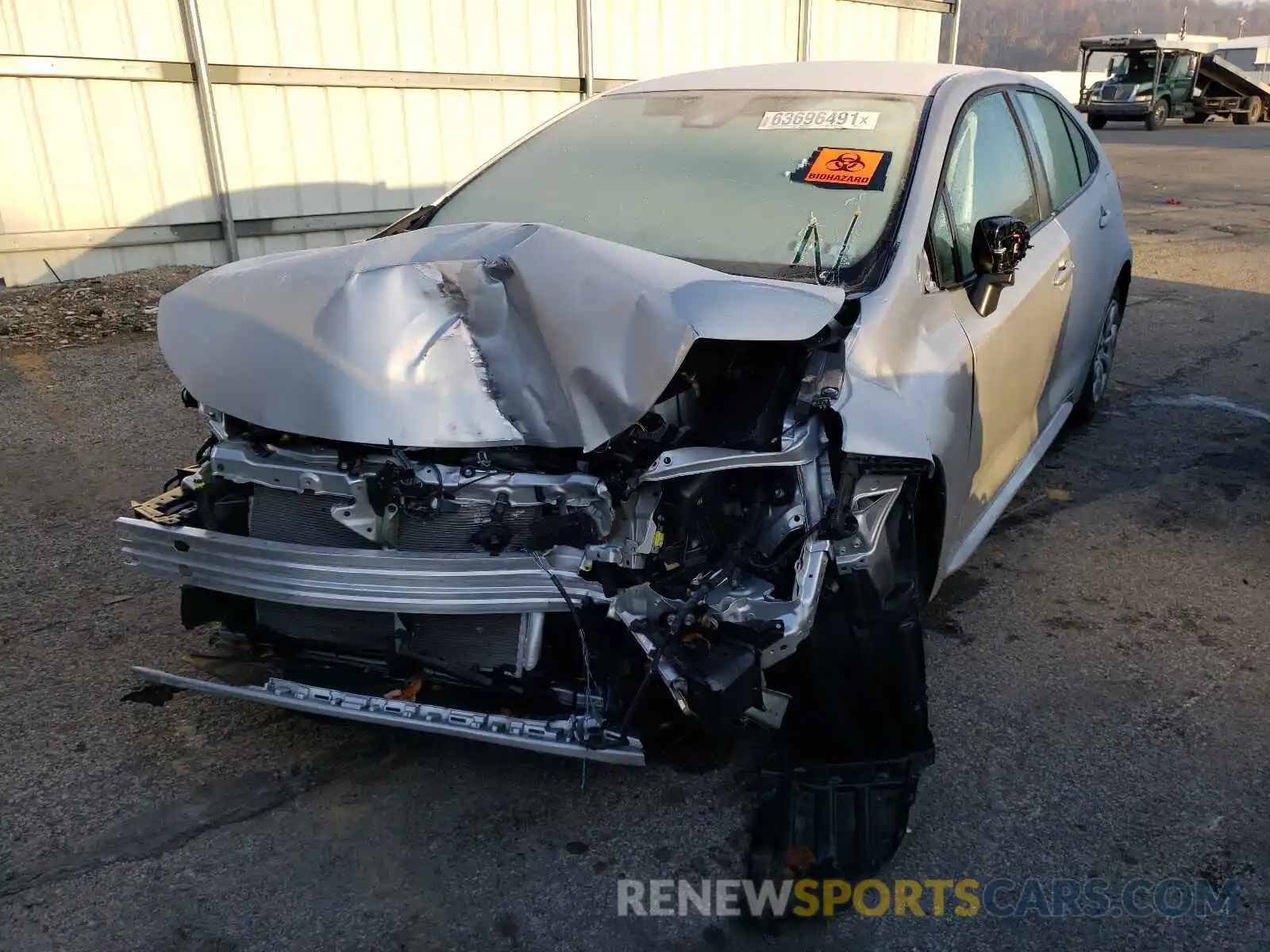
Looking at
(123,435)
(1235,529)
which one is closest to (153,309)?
(123,435)

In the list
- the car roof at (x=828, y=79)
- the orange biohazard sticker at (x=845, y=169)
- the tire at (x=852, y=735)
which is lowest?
the tire at (x=852, y=735)

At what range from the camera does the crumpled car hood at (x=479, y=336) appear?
7.49 ft

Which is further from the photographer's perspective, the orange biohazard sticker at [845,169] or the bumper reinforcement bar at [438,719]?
the orange biohazard sticker at [845,169]

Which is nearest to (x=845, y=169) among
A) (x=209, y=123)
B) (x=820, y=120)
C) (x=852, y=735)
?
(x=820, y=120)

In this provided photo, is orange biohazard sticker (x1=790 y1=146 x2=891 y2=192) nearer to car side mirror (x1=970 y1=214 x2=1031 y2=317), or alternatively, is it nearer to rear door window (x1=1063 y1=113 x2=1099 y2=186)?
car side mirror (x1=970 y1=214 x2=1031 y2=317)

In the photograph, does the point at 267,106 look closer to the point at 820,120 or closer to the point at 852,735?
the point at 820,120

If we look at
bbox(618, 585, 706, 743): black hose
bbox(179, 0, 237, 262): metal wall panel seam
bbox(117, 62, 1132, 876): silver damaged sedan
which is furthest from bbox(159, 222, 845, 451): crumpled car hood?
bbox(179, 0, 237, 262): metal wall panel seam

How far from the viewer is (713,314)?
2307 millimetres

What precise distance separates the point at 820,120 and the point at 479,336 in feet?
5.22

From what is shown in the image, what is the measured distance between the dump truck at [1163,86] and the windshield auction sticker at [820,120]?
31.0 metres

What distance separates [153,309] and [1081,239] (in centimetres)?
627

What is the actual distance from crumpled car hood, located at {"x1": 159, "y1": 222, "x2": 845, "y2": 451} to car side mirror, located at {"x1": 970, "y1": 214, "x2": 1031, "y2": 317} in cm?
70

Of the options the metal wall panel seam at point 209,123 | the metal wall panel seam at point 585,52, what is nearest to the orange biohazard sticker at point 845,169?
the metal wall panel seam at point 209,123

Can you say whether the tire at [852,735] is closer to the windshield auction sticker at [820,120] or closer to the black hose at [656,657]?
the black hose at [656,657]
